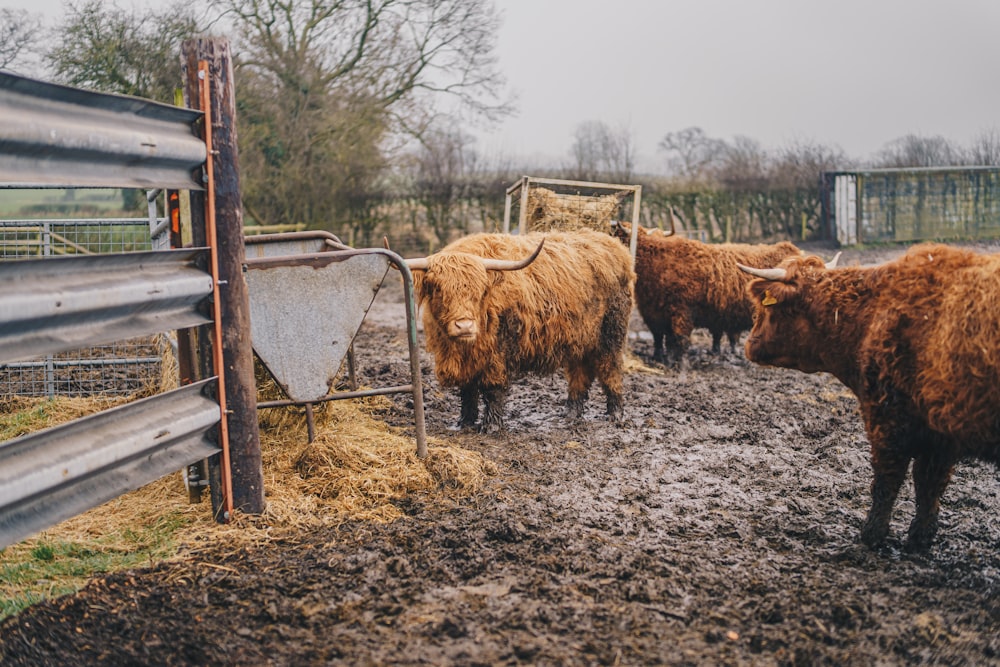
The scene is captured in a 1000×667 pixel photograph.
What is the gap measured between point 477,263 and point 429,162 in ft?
52.7

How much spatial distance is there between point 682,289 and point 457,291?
512cm

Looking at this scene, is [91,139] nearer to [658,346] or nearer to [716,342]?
[658,346]

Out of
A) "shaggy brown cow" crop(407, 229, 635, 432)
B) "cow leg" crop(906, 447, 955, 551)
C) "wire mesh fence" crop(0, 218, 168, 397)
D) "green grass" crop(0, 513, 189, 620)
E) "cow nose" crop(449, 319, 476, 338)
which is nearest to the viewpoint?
"green grass" crop(0, 513, 189, 620)

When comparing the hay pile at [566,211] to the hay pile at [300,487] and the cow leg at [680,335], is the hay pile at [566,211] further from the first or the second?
the hay pile at [300,487]

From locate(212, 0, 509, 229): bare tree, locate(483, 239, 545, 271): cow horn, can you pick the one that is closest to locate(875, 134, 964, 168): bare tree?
locate(212, 0, 509, 229): bare tree

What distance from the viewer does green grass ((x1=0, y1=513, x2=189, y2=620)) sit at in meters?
2.85

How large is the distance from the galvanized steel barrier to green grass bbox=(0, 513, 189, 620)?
428mm

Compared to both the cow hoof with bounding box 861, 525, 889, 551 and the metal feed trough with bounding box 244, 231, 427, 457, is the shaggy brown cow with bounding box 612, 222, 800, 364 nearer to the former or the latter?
the cow hoof with bounding box 861, 525, 889, 551

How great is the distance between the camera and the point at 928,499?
3.75 m

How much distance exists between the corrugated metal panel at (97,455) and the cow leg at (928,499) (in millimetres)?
3237

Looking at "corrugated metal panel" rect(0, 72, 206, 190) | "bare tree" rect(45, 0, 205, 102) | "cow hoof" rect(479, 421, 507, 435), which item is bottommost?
"cow hoof" rect(479, 421, 507, 435)

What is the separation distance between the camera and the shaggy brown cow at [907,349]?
10.8 feet

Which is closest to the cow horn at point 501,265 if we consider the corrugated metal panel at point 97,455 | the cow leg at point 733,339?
the corrugated metal panel at point 97,455

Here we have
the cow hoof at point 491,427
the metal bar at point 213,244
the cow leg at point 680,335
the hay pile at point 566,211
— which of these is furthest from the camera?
the cow leg at point 680,335
